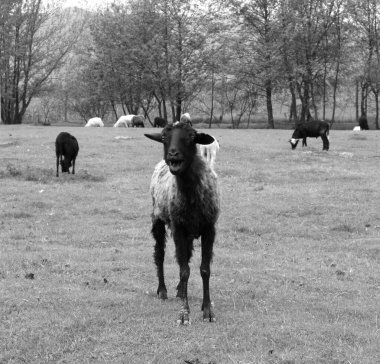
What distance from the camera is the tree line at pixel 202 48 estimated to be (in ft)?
185

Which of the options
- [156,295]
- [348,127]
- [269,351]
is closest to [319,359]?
[269,351]

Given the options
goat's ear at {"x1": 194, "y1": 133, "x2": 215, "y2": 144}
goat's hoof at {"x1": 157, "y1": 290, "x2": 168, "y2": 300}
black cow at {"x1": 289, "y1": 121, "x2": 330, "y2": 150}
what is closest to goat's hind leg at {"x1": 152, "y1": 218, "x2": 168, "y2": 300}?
Result: goat's hoof at {"x1": 157, "y1": 290, "x2": 168, "y2": 300}

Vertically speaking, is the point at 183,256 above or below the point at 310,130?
below

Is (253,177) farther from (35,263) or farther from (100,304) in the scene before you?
(100,304)

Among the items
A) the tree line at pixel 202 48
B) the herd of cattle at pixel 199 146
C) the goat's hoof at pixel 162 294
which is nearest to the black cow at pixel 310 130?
the herd of cattle at pixel 199 146

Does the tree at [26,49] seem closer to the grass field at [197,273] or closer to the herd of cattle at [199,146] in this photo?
the herd of cattle at [199,146]

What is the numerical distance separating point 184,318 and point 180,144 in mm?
2241

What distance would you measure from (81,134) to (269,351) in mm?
34389

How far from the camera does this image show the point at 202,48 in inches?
2382

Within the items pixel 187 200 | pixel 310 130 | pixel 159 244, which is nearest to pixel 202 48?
pixel 310 130

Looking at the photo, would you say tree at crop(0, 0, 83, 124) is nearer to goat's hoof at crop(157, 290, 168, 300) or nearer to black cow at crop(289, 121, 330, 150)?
black cow at crop(289, 121, 330, 150)

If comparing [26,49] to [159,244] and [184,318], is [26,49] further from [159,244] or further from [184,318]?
[184,318]

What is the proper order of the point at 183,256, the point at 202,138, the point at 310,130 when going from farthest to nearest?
the point at 310,130, the point at 183,256, the point at 202,138

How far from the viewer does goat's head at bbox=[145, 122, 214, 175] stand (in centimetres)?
715
